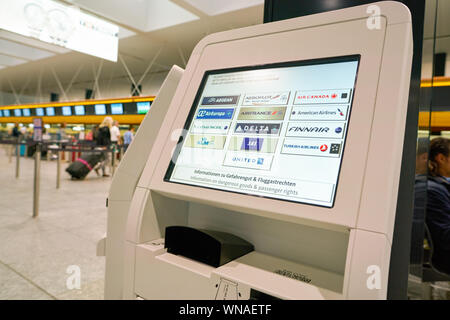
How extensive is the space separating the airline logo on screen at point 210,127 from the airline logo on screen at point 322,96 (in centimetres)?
20

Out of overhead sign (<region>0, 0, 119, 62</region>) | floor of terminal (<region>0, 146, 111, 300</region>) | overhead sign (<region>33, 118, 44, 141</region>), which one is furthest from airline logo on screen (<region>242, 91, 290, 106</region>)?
overhead sign (<region>0, 0, 119, 62</region>)

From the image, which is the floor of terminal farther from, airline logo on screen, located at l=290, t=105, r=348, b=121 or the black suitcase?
airline logo on screen, located at l=290, t=105, r=348, b=121

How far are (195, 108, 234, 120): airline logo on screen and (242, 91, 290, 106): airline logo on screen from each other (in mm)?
48

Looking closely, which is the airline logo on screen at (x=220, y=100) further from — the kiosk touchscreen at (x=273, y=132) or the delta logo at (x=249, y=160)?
the delta logo at (x=249, y=160)

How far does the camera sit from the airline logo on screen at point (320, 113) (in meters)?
0.65

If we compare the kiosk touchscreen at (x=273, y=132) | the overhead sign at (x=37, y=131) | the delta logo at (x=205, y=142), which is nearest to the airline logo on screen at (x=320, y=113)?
the kiosk touchscreen at (x=273, y=132)

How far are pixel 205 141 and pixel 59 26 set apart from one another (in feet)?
14.9

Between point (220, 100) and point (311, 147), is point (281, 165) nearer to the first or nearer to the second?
point (311, 147)

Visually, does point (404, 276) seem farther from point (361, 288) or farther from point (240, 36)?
point (240, 36)

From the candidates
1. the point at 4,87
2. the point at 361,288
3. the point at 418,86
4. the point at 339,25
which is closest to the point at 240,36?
the point at 339,25

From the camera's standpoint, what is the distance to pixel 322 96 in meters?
0.69

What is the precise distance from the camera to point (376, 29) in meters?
0.67

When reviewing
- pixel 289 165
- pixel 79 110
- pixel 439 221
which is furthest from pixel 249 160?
pixel 79 110
